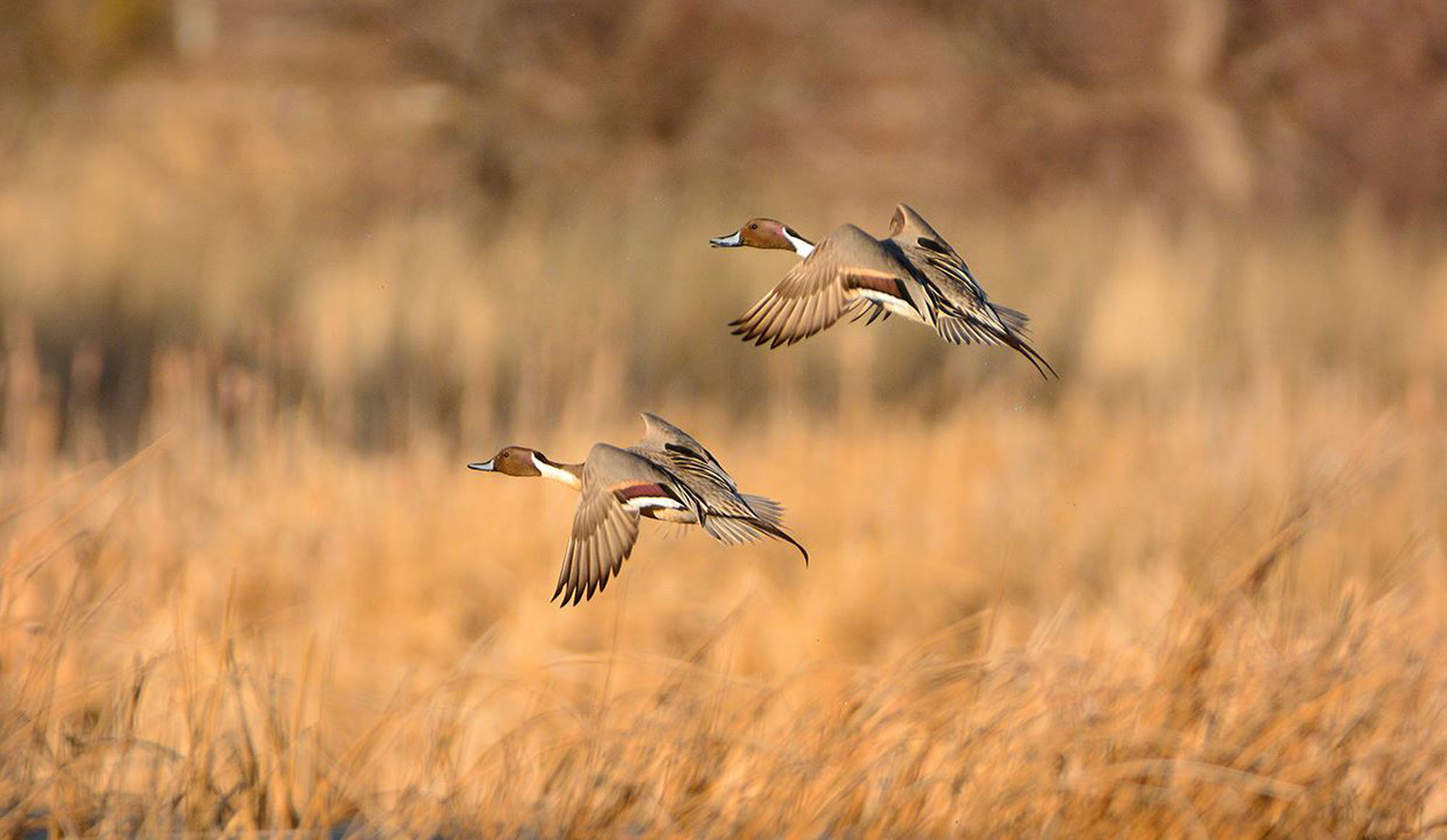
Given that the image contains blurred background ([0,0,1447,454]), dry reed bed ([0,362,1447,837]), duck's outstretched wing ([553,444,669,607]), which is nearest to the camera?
duck's outstretched wing ([553,444,669,607])

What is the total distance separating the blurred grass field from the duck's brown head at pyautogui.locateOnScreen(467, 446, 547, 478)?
0.07 metres

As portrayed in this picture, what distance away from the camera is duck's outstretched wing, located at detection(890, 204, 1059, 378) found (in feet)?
2.58

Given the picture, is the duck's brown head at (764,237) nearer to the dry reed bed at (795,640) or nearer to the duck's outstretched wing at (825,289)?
the duck's outstretched wing at (825,289)

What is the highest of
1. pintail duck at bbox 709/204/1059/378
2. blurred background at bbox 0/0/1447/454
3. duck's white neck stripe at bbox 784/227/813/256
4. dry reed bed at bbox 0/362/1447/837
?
blurred background at bbox 0/0/1447/454

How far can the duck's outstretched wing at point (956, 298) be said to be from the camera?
2.58 ft

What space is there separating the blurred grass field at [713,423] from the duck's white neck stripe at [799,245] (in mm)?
52

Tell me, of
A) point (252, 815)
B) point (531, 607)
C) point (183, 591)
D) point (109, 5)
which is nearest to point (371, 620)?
point (531, 607)

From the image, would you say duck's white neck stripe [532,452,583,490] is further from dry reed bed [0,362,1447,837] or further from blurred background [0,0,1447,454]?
blurred background [0,0,1447,454]

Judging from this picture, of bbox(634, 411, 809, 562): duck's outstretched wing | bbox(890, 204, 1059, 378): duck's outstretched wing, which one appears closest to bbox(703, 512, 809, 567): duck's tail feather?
bbox(634, 411, 809, 562): duck's outstretched wing

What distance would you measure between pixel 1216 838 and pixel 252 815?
1360 millimetres

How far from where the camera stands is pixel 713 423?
21.7ft

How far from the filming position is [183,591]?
462 centimetres

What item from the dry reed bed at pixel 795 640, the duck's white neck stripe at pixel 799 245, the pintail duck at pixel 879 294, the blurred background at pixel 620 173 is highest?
the blurred background at pixel 620 173

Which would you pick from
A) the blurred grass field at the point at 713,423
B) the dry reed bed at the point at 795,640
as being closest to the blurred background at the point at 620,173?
the blurred grass field at the point at 713,423
